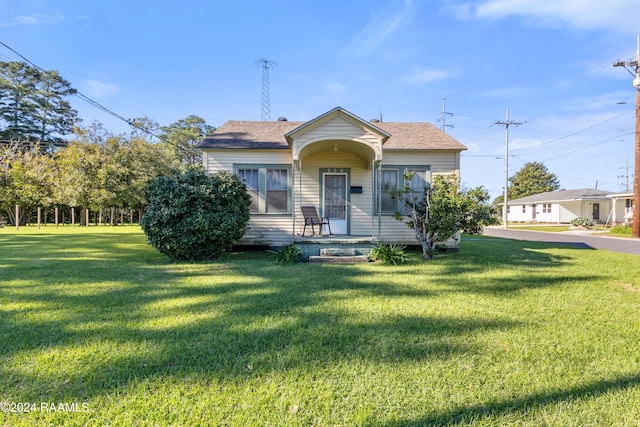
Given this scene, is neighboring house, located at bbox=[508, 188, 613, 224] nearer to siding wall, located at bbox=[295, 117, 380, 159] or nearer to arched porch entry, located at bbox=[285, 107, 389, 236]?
arched porch entry, located at bbox=[285, 107, 389, 236]

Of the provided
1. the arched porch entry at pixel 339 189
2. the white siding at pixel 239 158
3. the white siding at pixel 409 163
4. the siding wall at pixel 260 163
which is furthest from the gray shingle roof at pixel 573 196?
the white siding at pixel 239 158

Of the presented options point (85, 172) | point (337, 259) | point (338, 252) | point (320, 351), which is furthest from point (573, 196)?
point (85, 172)

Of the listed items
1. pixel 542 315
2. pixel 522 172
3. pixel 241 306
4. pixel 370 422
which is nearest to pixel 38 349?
pixel 241 306

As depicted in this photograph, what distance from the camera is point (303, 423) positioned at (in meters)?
1.90

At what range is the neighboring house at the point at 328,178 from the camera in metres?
9.30

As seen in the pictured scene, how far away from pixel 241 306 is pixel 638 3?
17.7 m

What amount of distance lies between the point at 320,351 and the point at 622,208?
41801 millimetres

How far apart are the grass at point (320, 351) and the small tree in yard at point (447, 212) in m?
2.24

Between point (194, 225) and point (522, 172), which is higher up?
point (522, 172)

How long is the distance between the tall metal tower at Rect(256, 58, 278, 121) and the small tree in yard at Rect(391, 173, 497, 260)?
11012 millimetres

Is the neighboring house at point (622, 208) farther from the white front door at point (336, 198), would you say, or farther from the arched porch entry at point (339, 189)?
the white front door at point (336, 198)

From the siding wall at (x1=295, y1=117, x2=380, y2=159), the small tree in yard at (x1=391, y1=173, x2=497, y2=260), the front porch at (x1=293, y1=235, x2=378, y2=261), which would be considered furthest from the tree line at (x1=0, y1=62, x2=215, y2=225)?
the small tree in yard at (x1=391, y1=173, x2=497, y2=260)

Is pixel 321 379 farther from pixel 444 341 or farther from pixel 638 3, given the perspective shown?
pixel 638 3

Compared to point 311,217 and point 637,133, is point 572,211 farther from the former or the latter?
point 311,217
